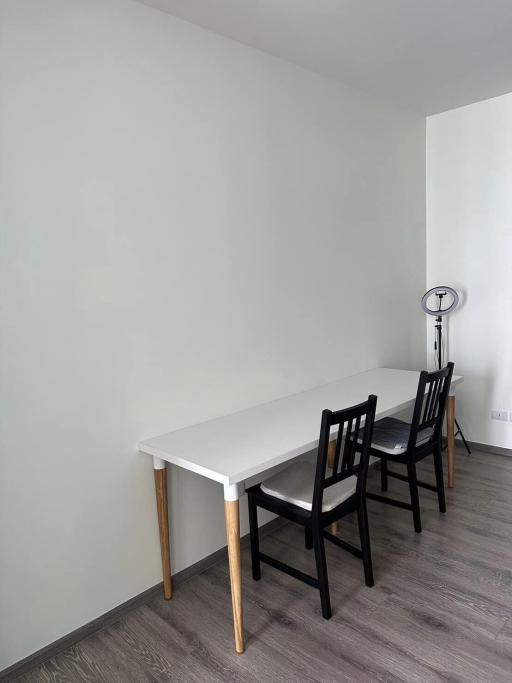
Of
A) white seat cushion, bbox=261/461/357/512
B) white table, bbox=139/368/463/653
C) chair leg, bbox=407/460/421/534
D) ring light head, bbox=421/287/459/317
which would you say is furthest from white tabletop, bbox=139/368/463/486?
ring light head, bbox=421/287/459/317

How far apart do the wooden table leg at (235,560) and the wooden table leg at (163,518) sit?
0.43 m

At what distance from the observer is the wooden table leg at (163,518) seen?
7.40 feet

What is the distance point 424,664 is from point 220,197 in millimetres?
2218

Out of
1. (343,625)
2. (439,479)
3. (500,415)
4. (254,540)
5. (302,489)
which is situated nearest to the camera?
(343,625)

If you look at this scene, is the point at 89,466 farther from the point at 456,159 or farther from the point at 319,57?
the point at 456,159

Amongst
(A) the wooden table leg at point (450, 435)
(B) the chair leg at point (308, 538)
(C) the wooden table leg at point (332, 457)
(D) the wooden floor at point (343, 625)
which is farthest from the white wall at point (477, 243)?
(B) the chair leg at point (308, 538)

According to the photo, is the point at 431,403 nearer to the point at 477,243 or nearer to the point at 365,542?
the point at 365,542

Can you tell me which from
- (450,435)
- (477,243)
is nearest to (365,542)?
(450,435)

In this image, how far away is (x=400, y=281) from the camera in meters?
3.97

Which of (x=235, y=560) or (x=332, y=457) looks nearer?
(x=235, y=560)

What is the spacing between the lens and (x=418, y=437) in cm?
290

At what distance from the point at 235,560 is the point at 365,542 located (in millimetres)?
723

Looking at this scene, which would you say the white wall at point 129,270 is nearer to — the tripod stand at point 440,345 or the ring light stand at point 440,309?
the ring light stand at point 440,309

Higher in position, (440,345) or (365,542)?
(440,345)
